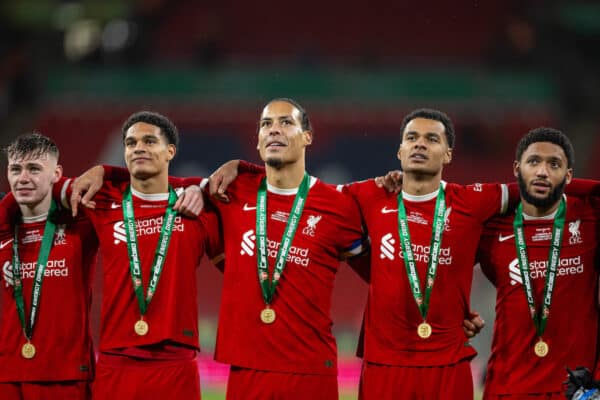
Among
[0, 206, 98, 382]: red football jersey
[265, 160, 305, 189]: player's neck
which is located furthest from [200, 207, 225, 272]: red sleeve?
[0, 206, 98, 382]: red football jersey

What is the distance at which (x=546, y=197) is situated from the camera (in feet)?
18.8

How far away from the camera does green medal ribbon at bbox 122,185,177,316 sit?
557 centimetres

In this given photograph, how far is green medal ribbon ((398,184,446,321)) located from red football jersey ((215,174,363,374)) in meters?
0.29

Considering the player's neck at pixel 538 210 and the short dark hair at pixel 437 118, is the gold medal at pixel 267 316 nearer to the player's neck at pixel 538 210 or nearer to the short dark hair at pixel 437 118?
the short dark hair at pixel 437 118

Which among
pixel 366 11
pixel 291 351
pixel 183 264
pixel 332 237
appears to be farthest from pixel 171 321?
pixel 366 11

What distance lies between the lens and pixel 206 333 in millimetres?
11945

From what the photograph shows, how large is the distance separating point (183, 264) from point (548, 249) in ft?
7.27

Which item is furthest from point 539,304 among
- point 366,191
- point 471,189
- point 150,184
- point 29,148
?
point 29,148

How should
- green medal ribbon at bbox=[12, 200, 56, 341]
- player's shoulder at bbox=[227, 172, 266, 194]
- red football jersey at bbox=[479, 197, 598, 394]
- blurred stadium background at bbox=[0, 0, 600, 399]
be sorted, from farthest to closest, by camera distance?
blurred stadium background at bbox=[0, 0, 600, 399] → player's shoulder at bbox=[227, 172, 266, 194] → green medal ribbon at bbox=[12, 200, 56, 341] → red football jersey at bbox=[479, 197, 598, 394]

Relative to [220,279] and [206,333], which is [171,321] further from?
[220,279]

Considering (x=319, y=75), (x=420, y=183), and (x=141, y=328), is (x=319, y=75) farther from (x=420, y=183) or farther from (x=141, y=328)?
(x=141, y=328)

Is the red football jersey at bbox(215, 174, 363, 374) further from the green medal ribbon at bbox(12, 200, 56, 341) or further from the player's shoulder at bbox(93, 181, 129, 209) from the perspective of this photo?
the green medal ribbon at bbox(12, 200, 56, 341)

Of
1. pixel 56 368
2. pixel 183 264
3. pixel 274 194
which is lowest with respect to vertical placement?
pixel 56 368

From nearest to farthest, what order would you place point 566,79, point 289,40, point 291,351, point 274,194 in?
point 291,351
point 274,194
point 566,79
point 289,40
